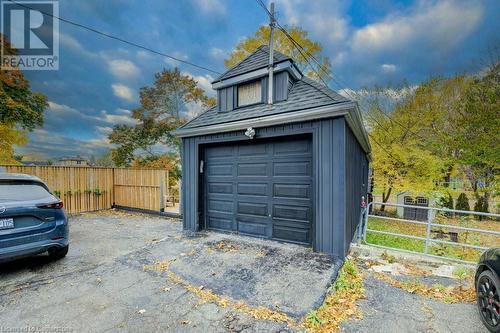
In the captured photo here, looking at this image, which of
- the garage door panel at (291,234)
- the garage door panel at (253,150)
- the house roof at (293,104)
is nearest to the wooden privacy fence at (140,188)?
the house roof at (293,104)

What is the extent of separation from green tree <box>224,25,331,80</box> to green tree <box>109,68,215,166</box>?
132 inches

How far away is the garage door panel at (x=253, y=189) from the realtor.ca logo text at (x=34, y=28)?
6389 mm

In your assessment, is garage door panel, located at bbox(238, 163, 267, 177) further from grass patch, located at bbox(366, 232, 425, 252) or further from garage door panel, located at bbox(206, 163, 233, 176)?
grass patch, located at bbox(366, 232, 425, 252)

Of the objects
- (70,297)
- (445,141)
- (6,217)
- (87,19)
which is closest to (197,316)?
(70,297)

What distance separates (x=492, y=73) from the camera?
1262 centimetres

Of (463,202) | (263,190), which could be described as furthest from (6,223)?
(463,202)

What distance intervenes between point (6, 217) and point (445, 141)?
1823cm

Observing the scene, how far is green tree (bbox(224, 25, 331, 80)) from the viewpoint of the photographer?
41.1 feet

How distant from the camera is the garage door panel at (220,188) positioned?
17.7 ft

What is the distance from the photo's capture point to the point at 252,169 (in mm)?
5027

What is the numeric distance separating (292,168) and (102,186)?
29.1 ft

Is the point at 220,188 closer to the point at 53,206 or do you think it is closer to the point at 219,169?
the point at 219,169

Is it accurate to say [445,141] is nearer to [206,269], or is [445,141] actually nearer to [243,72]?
[243,72]

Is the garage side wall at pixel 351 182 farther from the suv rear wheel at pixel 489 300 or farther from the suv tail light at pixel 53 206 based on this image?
the suv tail light at pixel 53 206
